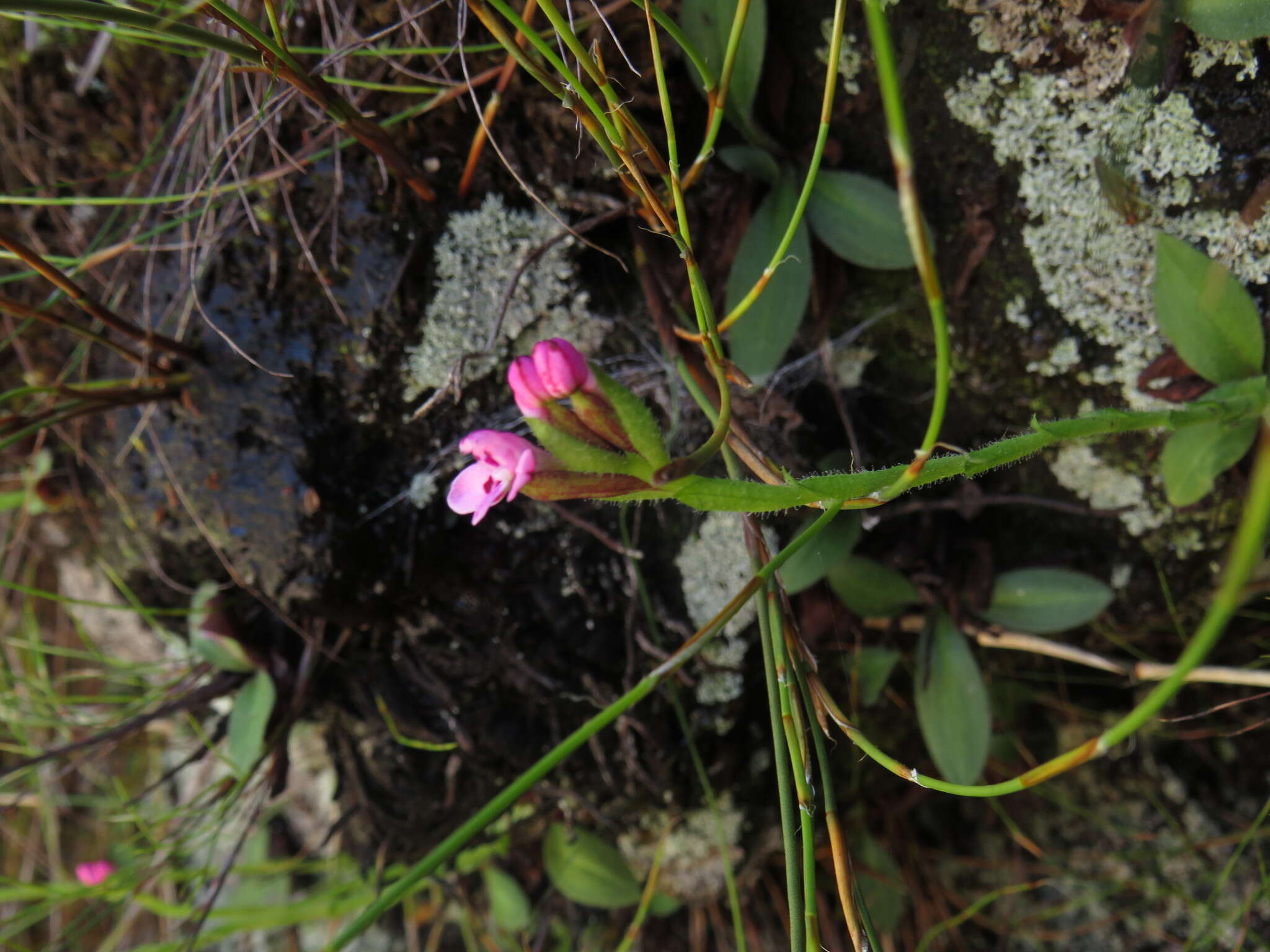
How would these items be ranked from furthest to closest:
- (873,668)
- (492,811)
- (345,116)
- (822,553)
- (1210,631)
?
(873,668)
(822,553)
(345,116)
(492,811)
(1210,631)

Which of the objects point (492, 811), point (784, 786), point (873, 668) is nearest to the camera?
point (492, 811)

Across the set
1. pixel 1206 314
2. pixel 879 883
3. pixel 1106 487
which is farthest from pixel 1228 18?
pixel 879 883

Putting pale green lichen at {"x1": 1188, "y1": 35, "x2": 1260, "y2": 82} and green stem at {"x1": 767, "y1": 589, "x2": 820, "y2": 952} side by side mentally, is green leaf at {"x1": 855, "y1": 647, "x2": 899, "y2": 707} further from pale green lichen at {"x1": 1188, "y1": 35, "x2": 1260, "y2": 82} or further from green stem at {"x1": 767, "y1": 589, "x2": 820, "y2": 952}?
pale green lichen at {"x1": 1188, "y1": 35, "x2": 1260, "y2": 82}

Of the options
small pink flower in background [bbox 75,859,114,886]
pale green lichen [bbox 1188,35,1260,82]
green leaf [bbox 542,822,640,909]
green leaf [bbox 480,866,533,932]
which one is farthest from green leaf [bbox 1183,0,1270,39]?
small pink flower in background [bbox 75,859,114,886]

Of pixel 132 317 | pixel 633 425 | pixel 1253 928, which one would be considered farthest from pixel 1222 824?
pixel 132 317

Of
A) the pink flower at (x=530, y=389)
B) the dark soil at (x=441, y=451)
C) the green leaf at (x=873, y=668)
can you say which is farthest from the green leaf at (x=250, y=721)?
the green leaf at (x=873, y=668)

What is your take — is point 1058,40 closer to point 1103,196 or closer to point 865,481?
point 1103,196

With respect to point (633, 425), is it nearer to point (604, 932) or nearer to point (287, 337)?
point (287, 337)

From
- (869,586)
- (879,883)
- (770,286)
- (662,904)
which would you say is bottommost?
(879,883)
